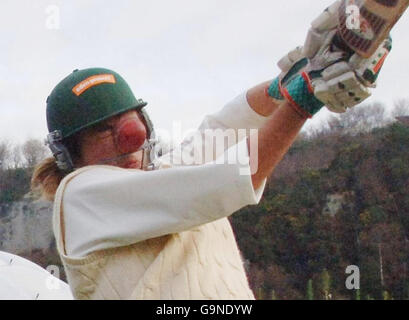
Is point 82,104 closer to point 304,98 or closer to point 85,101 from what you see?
point 85,101

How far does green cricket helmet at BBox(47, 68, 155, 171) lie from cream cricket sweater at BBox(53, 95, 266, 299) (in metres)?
0.22

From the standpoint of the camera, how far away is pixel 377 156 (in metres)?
25.9

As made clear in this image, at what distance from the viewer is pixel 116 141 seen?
9.05ft

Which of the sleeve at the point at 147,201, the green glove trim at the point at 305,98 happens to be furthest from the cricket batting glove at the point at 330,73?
the sleeve at the point at 147,201

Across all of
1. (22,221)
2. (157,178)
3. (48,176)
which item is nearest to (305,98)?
(157,178)

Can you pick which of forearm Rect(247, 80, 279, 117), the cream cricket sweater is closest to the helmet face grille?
the cream cricket sweater

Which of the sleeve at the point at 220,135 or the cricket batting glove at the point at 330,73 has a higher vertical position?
the cricket batting glove at the point at 330,73

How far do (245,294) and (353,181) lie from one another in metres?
24.7

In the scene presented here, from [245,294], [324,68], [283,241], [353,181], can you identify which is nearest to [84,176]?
[245,294]

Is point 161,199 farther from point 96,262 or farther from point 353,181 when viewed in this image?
point 353,181

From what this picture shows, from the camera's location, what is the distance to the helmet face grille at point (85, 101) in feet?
9.09

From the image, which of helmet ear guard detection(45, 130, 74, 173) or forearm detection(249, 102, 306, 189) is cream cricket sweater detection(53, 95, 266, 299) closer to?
forearm detection(249, 102, 306, 189)

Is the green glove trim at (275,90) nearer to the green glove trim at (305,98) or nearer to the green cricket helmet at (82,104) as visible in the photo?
the green cricket helmet at (82,104)

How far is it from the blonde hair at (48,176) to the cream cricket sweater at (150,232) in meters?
0.31
